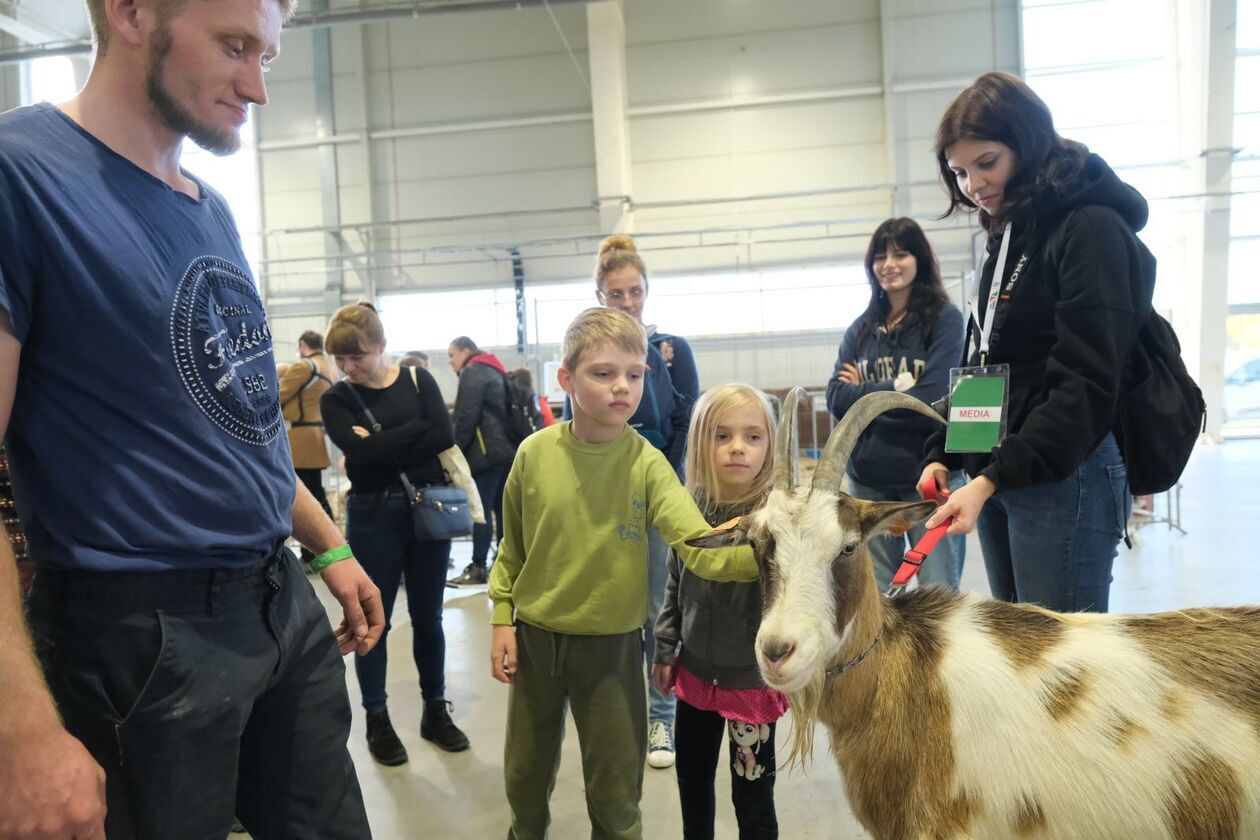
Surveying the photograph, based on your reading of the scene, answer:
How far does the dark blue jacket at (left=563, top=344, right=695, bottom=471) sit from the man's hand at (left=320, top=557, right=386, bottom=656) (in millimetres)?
1501

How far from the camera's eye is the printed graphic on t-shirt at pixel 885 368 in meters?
2.98

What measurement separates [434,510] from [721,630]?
1.48 m

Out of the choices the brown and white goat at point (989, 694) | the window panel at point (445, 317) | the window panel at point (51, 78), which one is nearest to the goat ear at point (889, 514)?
the brown and white goat at point (989, 694)

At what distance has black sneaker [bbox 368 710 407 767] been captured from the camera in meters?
3.13

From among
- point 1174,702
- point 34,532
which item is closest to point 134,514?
point 34,532

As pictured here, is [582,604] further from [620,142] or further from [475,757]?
[620,142]

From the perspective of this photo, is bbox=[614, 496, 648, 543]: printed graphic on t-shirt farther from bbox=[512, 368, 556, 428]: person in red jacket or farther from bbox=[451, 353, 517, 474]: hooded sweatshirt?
bbox=[512, 368, 556, 428]: person in red jacket

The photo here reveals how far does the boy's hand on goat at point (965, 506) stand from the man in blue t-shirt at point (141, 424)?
131 cm

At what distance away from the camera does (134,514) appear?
1.07 m

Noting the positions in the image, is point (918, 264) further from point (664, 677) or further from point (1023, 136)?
point (664, 677)

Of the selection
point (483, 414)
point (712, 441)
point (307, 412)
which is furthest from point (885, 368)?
point (307, 412)

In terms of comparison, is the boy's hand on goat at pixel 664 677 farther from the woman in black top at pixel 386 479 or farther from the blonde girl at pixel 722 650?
the woman in black top at pixel 386 479

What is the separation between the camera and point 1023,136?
5.89ft

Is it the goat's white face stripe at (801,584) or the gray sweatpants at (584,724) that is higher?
the goat's white face stripe at (801,584)
